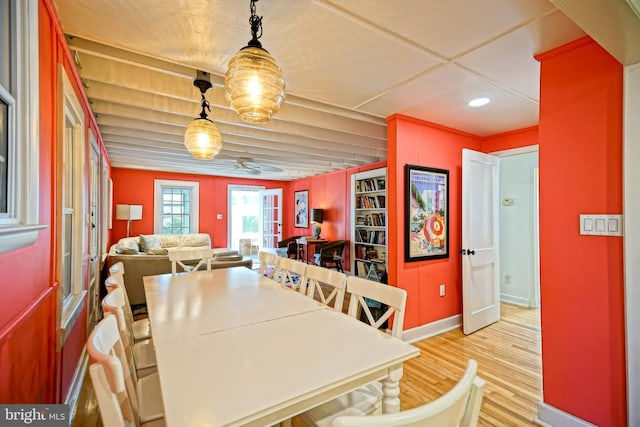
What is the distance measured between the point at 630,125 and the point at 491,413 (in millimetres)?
1865

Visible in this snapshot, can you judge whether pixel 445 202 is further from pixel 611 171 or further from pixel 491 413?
pixel 491 413

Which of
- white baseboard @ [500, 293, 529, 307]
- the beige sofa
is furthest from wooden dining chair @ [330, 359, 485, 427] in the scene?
white baseboard @ [500, 293, 529, 307]

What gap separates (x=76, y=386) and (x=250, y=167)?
357 cm

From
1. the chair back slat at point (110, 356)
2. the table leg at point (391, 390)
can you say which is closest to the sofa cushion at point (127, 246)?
the chair back slat at point (110, 356)

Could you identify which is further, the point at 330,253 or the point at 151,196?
the point at 151,196

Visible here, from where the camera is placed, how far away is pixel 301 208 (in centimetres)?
776

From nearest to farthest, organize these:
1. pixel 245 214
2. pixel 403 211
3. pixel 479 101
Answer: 1. pixel 479 101
2. pixel 403 211
3. pixel 245 214

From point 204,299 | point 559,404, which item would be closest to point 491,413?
point 559,404

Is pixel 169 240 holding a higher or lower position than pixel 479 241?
lower

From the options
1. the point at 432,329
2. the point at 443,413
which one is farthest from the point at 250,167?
the point at 443,413

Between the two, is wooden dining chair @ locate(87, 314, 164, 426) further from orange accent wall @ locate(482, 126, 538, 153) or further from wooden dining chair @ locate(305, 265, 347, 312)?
orange accent wall @ locate(482, 126, 538, 153)

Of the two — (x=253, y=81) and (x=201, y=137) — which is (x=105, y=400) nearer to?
(x=253, y=81)

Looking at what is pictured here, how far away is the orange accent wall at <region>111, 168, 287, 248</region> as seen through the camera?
6020mm

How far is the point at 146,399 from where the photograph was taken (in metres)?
1.21
